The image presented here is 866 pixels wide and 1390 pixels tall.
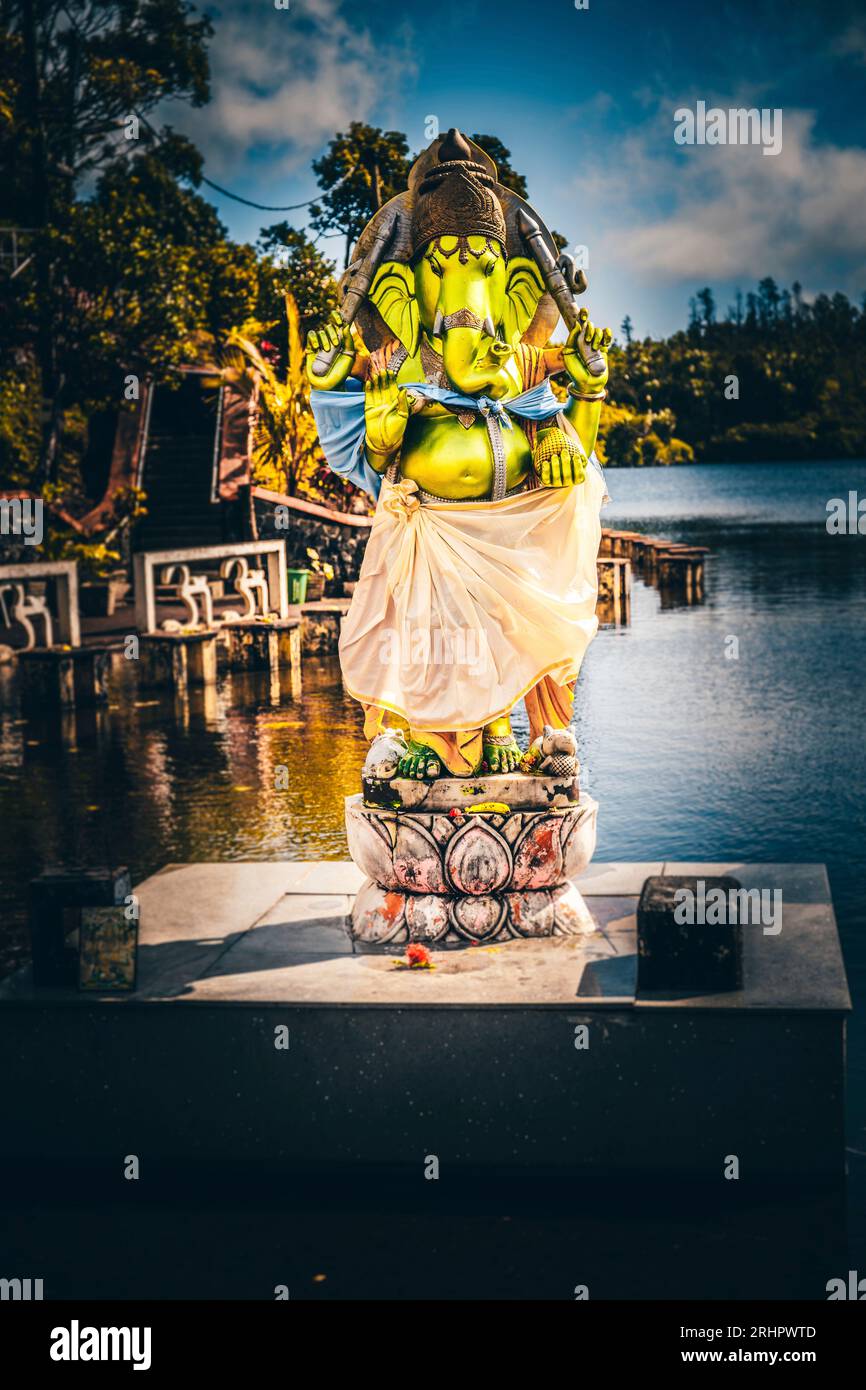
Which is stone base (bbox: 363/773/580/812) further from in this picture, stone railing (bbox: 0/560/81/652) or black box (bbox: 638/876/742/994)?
stone railing (bbox: 0/560/81/652)

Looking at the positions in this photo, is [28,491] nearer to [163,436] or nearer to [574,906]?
[163,436]

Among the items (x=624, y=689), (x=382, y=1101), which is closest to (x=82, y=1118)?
(x=382, y=1101)

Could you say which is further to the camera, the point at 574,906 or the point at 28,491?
the point at 28,491

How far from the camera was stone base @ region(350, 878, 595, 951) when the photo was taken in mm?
5645

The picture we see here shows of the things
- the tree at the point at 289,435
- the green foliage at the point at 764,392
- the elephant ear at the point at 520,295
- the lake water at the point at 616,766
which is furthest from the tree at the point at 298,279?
the green foliage at the point at 764,392

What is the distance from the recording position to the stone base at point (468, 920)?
5.64 meters

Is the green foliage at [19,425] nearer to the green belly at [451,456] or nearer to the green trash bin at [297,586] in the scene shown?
the green trash bin at [297,586]

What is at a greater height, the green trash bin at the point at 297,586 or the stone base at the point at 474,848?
the green trash bin at the point at 297,586

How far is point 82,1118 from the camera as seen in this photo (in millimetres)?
5094

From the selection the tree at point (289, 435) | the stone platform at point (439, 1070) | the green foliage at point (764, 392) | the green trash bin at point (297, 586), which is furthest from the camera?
the green foliage at point (764, 392)

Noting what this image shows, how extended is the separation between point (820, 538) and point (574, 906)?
3187 centimetres

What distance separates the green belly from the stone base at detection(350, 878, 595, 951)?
1.51 m

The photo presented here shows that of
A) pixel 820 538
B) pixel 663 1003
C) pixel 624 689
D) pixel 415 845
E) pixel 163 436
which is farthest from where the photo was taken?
pixel 820 538

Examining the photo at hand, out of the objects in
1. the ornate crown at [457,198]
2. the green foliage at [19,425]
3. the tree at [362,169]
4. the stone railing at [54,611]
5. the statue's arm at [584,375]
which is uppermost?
the tree at [362,169]
